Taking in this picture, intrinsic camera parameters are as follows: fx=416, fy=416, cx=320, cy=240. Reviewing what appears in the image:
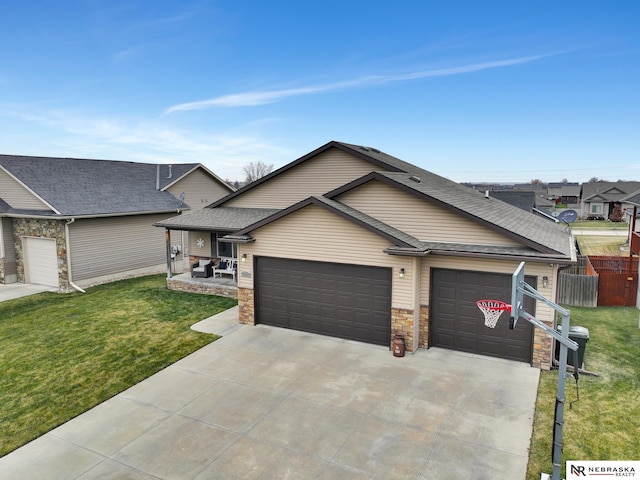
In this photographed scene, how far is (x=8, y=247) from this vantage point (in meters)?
19.2

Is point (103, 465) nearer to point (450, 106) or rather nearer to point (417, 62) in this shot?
point (417, 62)

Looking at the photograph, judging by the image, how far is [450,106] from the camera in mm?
35375

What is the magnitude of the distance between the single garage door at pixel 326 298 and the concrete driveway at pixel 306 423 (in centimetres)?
101

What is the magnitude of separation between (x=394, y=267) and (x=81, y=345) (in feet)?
29.1

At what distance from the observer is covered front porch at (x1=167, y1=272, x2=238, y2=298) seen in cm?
1655

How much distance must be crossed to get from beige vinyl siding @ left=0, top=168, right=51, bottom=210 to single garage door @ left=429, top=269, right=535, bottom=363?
16.8 metres

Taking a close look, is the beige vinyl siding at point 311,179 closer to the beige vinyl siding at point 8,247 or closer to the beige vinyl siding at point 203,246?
the beige vinyl siding at point 203,246

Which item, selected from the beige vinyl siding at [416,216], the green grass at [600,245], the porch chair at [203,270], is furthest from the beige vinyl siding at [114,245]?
the green grass at [600,245]

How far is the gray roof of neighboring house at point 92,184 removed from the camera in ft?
60.9

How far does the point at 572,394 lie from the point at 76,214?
18618 mm

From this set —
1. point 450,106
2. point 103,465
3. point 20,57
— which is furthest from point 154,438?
point 450,106

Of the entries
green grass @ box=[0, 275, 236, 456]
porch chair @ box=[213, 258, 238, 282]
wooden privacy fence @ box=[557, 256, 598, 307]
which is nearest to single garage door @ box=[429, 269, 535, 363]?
green grass @ box=[0, 275, 236, 456]

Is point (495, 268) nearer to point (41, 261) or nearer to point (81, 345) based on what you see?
point (81, 345)

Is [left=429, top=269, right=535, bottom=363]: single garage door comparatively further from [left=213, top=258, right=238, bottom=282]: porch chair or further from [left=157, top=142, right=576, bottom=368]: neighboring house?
[left=213, top=258, right=238, bottom=282]: porch chair
